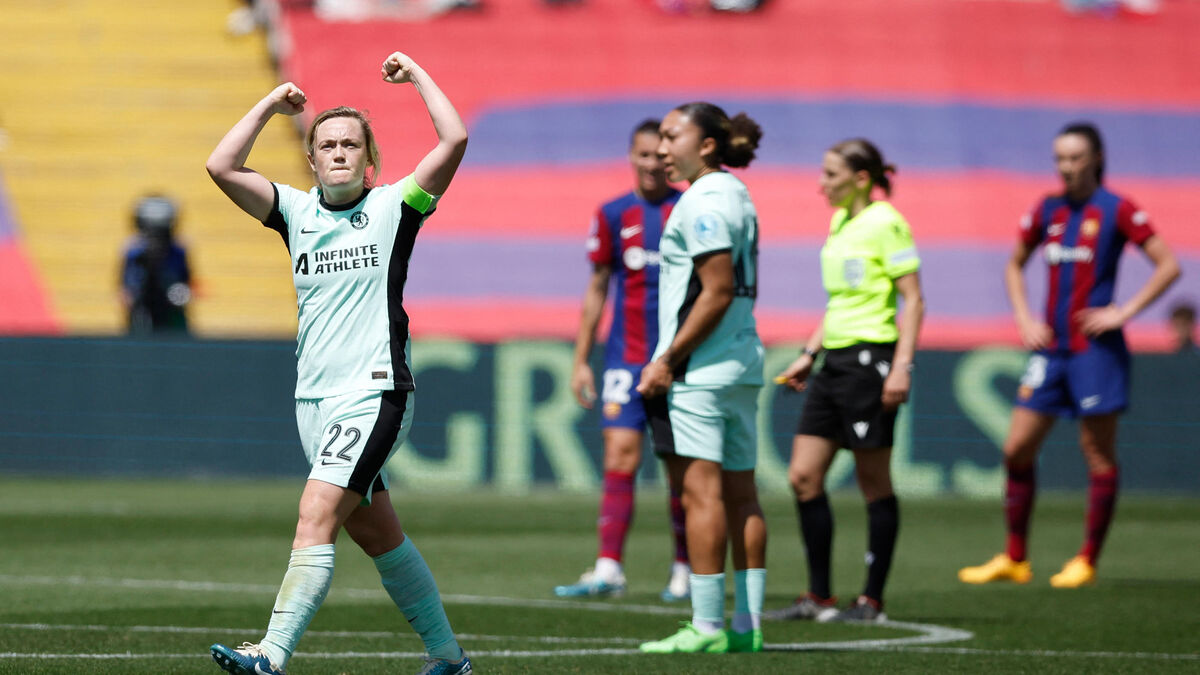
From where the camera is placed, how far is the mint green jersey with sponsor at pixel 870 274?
312 inches

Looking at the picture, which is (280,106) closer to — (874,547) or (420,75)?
(420,75)

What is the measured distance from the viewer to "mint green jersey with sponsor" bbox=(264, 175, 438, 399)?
17.0 feet

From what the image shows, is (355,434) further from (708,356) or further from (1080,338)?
(1080,338)

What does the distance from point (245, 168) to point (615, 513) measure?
4.03 m

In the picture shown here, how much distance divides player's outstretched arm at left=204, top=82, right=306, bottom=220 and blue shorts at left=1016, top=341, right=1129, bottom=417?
5.49 metres

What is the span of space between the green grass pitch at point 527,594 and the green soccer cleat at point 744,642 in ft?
0.20

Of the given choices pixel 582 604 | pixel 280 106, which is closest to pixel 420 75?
pixel 280 106

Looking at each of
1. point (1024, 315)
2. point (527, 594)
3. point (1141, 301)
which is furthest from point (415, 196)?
point (1141, 301)

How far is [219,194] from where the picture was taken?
24844 millimetres

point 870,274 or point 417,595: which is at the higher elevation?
point 870,274

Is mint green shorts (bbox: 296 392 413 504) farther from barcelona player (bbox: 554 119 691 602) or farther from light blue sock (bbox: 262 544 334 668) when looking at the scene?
barcelona player (bbox: 554 119 691 602)

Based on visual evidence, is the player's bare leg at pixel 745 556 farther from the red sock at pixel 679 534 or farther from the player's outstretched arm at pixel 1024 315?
the player's outstretched arm at pixel 1024 315

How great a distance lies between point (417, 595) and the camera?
5.42 m

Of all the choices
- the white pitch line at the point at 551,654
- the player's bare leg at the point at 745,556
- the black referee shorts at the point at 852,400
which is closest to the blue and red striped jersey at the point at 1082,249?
→ the black referee shorts at the point at 852,400
